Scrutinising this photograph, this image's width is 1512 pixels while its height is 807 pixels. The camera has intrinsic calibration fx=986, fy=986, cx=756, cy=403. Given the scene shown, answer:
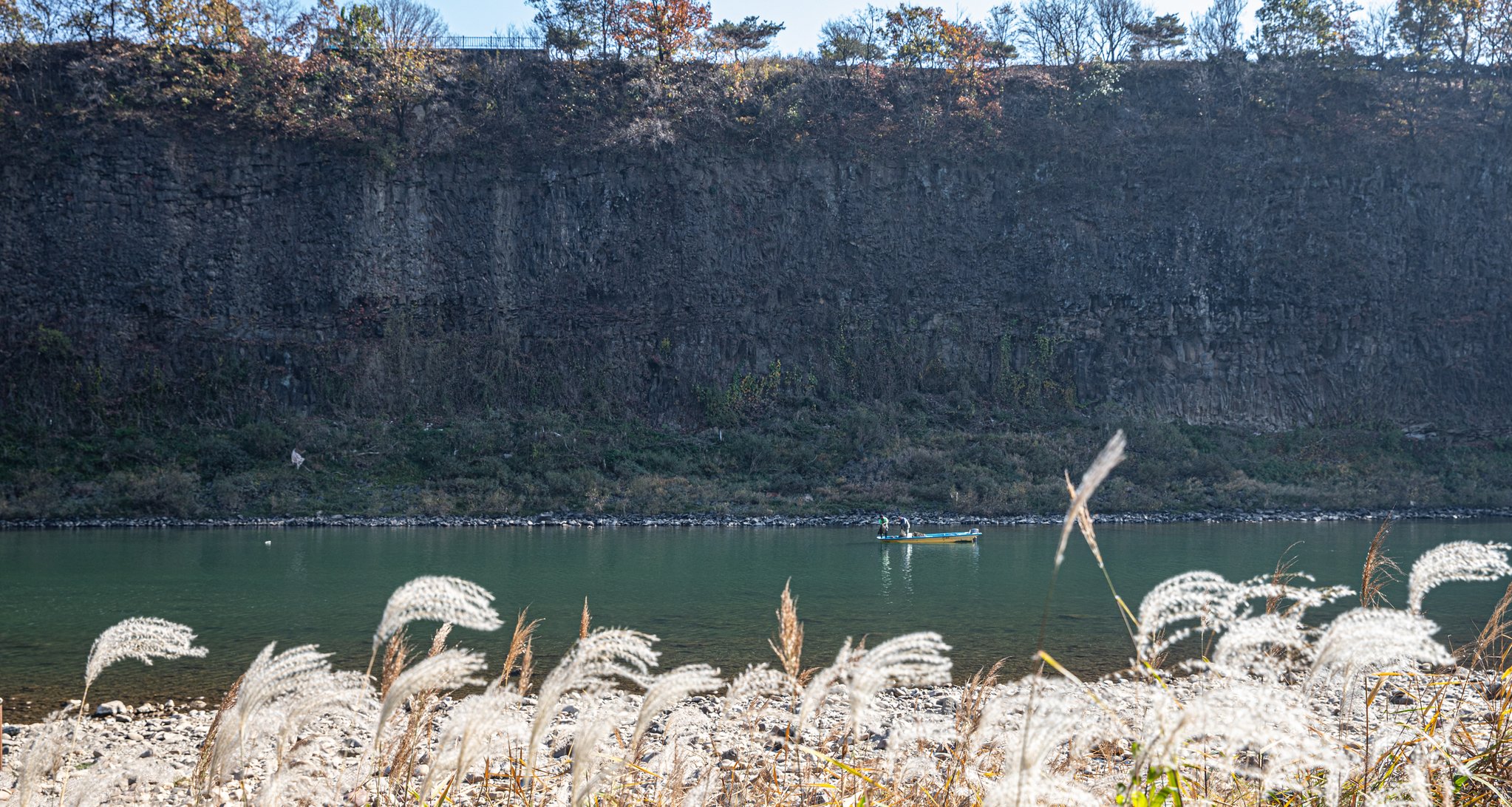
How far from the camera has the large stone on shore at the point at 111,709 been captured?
26.0ft

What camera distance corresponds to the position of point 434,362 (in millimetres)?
34750

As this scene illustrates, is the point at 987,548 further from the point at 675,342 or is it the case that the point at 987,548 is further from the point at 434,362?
the point at 434,362

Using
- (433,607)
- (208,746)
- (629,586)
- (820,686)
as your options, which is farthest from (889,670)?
(629,586)

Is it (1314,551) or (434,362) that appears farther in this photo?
(434,362)

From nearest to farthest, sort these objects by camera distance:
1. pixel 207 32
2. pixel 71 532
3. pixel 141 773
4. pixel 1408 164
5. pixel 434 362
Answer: pixel 141 773 → pixel 71 532 → pixel 434 362 → pixel 207 32 → pixel 1408 164

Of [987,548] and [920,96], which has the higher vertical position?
[920,96]

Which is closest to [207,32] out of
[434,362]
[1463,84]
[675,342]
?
[434,362]

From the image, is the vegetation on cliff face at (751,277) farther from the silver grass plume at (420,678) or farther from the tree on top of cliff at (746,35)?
the silver grass plume at (420,678)

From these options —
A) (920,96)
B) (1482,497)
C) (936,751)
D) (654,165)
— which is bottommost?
(1482,497)

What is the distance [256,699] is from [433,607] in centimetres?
41

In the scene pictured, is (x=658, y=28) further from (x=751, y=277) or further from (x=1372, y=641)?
(x=1372, y=641)

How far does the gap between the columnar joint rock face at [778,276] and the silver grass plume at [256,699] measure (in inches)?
1296

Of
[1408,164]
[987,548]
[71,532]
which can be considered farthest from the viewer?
[1408,164]

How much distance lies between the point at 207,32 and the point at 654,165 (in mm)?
17583
